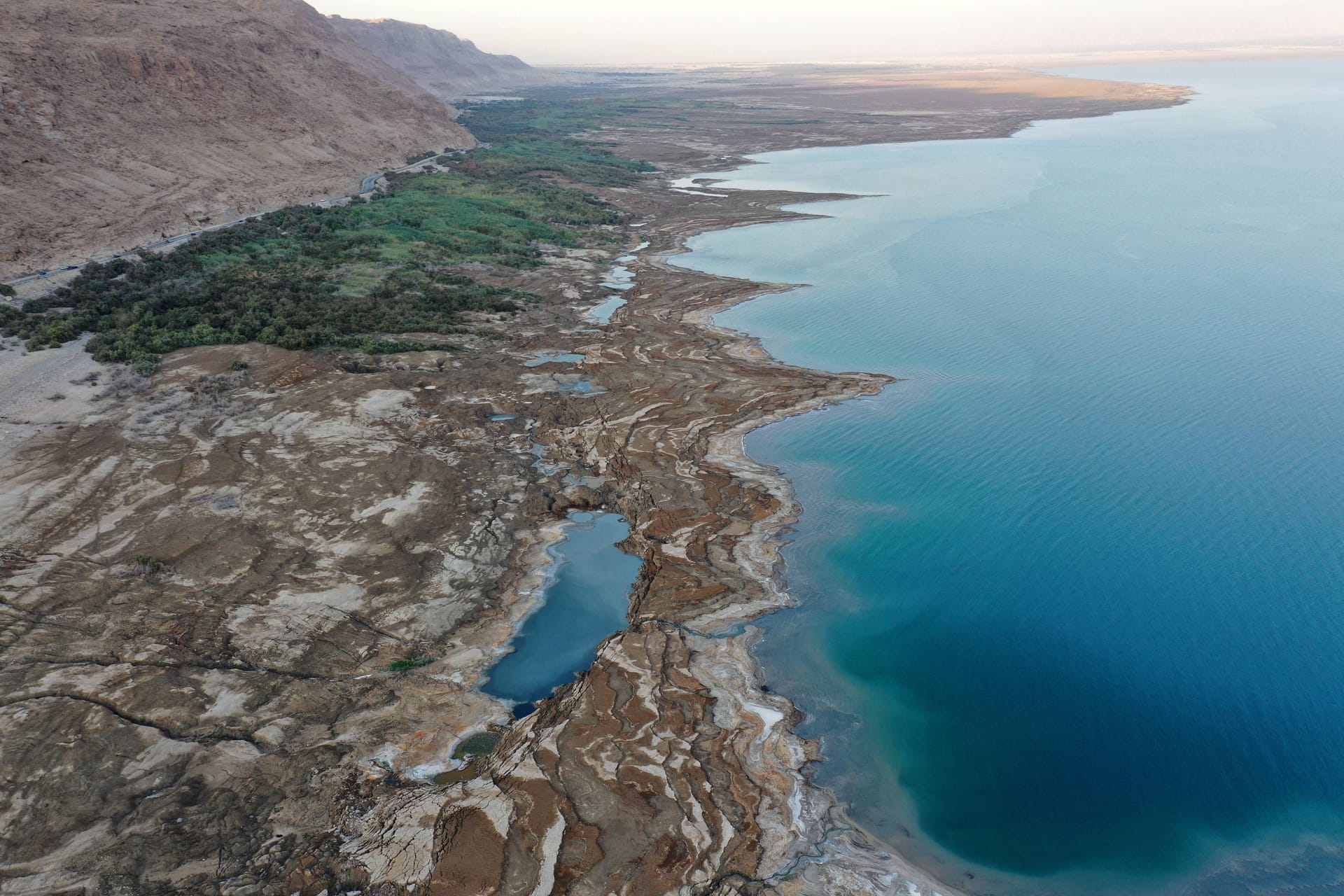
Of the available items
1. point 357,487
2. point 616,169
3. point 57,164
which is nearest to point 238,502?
point 357,487

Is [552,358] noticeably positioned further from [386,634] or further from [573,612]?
[386,634]

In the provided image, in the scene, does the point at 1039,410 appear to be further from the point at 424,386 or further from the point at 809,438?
the point at 424,386

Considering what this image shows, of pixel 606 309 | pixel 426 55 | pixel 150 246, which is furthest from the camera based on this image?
pixel 426 55

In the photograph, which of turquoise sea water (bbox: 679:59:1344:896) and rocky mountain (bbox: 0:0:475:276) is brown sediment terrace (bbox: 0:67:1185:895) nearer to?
turquoise sea water (bbox: 679:59:1344:896)

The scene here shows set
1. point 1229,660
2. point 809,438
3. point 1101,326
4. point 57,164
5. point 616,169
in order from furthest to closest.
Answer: point 616,169
point 57,164
point 1101,326
point 809,438
point 1229,660

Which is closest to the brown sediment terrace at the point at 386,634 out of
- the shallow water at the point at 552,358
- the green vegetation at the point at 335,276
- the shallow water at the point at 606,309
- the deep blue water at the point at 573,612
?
the deep blue water at the point at 573,612

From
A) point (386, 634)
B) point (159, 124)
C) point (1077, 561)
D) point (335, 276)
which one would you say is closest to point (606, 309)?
point (335, 276)

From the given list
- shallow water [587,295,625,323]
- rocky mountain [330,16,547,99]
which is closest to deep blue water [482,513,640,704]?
shallow water [587,295,625,323]
